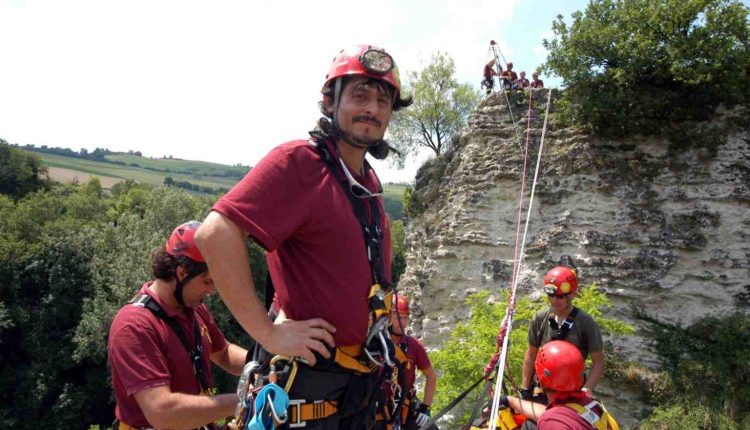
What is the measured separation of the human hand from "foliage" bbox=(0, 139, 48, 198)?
51672 millimetres

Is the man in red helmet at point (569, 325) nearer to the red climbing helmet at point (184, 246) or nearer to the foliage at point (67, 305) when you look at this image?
the red climbing helmet at point (184, 246)

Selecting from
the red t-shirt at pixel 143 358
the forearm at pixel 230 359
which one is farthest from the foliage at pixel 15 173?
the red t-shirt at pixel 143 358

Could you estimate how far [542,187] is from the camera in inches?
503

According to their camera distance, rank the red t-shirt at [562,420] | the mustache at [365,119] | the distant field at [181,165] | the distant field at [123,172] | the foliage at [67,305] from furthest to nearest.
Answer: the distant field at [181,165] → the distant field at [123,172] → the foliage at [67,305] → the red t-shirt at [562,420] → the mustache at [365,119]

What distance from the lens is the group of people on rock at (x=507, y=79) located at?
1482 centimetres

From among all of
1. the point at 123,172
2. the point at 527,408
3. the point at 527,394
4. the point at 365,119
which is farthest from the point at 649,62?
the point at 123,172

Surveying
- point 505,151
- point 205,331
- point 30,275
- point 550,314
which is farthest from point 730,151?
point 30,275

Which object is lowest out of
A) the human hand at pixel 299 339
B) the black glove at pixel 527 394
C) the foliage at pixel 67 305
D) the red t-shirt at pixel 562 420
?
the foliage at pixel 67 305

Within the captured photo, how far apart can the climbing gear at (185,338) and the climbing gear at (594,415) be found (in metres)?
2.46

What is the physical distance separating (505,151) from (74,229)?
93.8ft

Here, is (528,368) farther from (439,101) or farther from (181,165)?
(181,165)

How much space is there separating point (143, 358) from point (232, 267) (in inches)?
45.5

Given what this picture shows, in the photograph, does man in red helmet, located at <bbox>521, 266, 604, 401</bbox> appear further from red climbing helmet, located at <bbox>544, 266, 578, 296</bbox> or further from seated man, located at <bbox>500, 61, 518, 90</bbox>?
seated man, located at <bbox>500, 61, 518, 90</bbox>

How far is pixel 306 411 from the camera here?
6.66 feet
